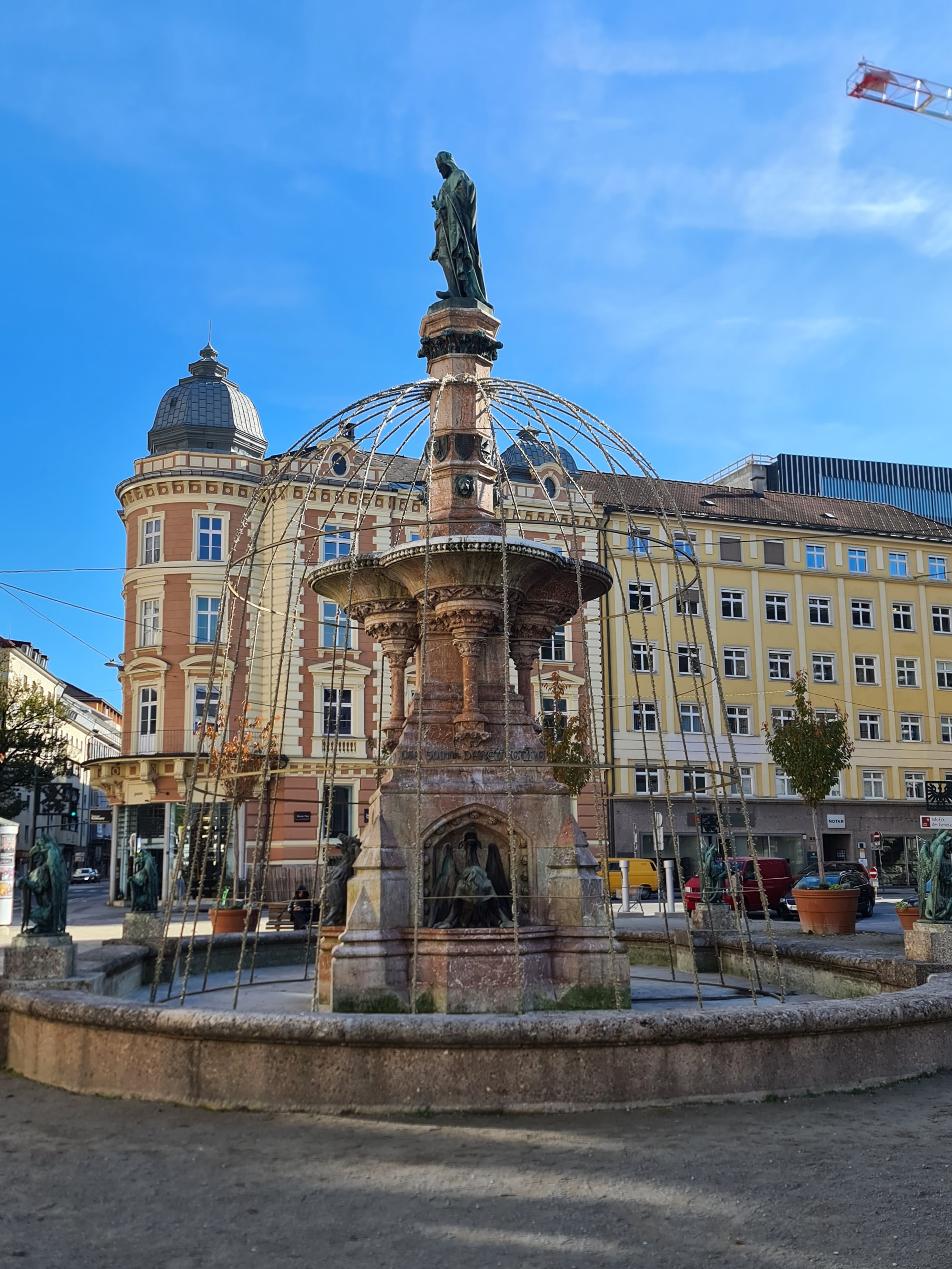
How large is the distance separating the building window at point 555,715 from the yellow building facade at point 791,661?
285 centimetres

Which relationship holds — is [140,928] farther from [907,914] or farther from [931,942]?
[907,914]

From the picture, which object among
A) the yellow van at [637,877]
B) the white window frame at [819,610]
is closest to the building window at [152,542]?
the yellow van at [637,877]

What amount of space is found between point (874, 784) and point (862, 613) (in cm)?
735

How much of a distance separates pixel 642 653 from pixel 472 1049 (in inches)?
1582

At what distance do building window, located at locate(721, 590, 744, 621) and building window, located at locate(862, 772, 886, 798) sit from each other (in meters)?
8.12

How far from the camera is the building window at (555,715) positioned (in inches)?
947

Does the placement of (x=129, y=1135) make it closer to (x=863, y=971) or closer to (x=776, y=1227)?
(x=776, y=1227)

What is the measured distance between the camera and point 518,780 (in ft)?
37.3

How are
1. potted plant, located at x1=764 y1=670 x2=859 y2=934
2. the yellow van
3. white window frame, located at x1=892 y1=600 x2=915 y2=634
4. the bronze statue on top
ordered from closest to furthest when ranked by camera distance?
the bronze statue on top < potted plant, located at x1=764 y1=670 x2=859 y2=934 < the yellow van < white window frame, located at x1=892 y1=600 x2=915 y2=634

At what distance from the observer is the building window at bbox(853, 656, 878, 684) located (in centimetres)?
4975

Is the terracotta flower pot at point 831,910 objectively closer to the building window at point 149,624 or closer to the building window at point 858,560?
the building window at point 149,624

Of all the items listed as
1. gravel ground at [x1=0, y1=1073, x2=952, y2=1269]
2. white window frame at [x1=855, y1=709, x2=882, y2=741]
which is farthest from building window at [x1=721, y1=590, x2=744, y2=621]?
gravel ground at [x1=0, y1=1073, x2=952, y2=1269]

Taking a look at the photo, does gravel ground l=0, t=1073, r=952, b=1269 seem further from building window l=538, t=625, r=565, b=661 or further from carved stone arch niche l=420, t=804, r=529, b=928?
building window l=538, t=625, r=565, b=661

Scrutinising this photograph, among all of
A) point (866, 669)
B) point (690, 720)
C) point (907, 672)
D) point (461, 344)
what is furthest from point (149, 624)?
point (907, 672)
